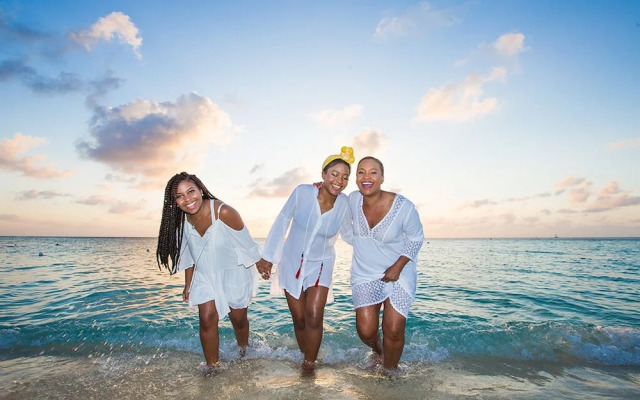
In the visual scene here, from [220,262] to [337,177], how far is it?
1.82m

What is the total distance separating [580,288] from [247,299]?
42.2 feet

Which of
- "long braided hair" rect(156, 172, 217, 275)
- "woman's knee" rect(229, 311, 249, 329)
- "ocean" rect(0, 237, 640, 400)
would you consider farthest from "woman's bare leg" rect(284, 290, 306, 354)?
"long braided hair" rect(156, 172, 217, 275)

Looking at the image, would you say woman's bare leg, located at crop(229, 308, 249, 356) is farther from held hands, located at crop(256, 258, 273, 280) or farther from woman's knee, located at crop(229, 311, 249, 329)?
held hands, located at crop(256, 258, 273, 280)

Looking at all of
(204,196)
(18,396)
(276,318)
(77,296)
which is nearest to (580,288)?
(276,318)

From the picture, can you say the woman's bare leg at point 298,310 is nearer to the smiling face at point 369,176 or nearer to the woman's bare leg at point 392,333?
the woman's bare leg at point 392,333

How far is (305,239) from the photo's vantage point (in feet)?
14.9

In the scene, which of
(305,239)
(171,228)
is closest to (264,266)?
(305,239)

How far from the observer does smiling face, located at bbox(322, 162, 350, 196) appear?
4301mm

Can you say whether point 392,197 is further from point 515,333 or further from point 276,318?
point 276,318

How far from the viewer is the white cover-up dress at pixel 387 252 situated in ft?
13.8

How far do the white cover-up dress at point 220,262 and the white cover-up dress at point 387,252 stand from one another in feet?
4.31

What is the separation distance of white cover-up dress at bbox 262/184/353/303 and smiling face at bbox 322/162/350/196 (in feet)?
0.78

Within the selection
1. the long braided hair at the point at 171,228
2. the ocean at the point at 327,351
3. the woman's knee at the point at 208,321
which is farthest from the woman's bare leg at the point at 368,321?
the long braided hair at the point at 171,228

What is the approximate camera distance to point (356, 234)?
14.8 feet
